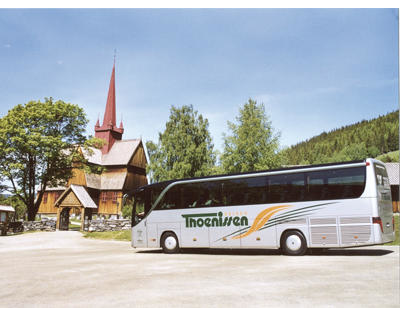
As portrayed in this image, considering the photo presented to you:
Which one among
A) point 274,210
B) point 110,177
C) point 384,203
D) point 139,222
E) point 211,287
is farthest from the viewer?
point 110,177

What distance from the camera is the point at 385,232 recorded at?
522 inches

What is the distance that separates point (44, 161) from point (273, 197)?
3075 cm

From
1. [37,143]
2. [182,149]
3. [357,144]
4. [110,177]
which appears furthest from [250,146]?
[357,144]

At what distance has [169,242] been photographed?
56.8ft

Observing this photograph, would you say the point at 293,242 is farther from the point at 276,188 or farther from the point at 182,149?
the point at 182,149

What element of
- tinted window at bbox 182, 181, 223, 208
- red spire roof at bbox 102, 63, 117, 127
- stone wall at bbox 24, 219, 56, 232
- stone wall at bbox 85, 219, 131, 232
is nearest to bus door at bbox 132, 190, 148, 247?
tinted window at bbox 182, 181, 223, 208

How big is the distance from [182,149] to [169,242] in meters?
29.0

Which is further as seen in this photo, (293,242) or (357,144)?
(357,144)

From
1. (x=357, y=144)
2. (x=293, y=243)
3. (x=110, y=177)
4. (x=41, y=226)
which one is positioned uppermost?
(x=357, y=144)

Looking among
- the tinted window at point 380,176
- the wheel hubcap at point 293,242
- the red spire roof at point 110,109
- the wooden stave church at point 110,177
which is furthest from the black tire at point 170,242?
the red spire roof at point 110,109

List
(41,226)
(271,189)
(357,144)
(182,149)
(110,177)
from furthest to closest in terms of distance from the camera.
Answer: (357,144) → (110,177) → (182,149) → (41,226) → (271,189)

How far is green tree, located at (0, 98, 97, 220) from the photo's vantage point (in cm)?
3666
